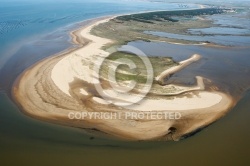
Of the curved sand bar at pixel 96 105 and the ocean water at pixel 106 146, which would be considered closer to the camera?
the ocean water at pixel 106 146

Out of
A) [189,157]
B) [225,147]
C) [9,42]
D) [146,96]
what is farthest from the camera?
[9,42]

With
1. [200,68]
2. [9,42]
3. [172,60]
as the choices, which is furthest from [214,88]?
[9,42]

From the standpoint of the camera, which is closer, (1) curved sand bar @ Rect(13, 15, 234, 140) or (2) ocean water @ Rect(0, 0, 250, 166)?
(2) ocean water @ Rect(0, 0, 250, 166)

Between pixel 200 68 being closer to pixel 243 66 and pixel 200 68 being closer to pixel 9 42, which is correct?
pixel 243 66

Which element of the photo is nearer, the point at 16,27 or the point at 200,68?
the point at 200,68

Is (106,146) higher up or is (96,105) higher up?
(96,105)

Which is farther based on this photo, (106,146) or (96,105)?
(96,105)

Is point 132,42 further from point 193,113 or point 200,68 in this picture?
point 193,113

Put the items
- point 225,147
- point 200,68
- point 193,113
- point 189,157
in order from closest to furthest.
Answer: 1. point 189,157
2. point 225,147
3. point 193,113
4. point 200,68
